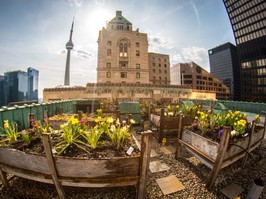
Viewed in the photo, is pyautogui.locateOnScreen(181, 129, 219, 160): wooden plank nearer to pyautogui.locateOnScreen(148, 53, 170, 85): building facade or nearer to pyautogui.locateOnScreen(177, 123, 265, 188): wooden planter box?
pyautogui.locateOnScreen(177, 123, 265, 188): wooden planter box

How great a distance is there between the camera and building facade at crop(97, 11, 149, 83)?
28.7 meters

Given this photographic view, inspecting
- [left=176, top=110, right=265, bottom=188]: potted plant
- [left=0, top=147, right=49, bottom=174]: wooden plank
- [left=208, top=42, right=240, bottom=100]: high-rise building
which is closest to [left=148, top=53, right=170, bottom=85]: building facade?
[left=176, top=110, right=265, bottom=188]: potted plant

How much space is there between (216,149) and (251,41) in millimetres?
71225

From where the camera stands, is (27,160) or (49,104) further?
(49,104)

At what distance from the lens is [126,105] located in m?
7.72

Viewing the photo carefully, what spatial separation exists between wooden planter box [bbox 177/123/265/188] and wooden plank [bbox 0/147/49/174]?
3387 millimetres

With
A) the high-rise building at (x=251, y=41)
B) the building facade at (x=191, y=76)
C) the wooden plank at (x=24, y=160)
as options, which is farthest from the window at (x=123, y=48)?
the high-rise building at (x=251, y=41)

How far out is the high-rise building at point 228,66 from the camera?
95938 mm

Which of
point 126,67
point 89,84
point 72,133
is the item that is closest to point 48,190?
point 72,133

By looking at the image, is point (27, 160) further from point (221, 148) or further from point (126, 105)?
point (126, 105)

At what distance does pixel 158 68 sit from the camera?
46781 millimetres

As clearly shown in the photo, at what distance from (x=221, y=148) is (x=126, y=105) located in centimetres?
563

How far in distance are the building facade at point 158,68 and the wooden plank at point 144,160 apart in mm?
44581

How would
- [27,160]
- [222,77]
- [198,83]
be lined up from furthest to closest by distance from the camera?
[222,77]
[198,83]
[27,160]
